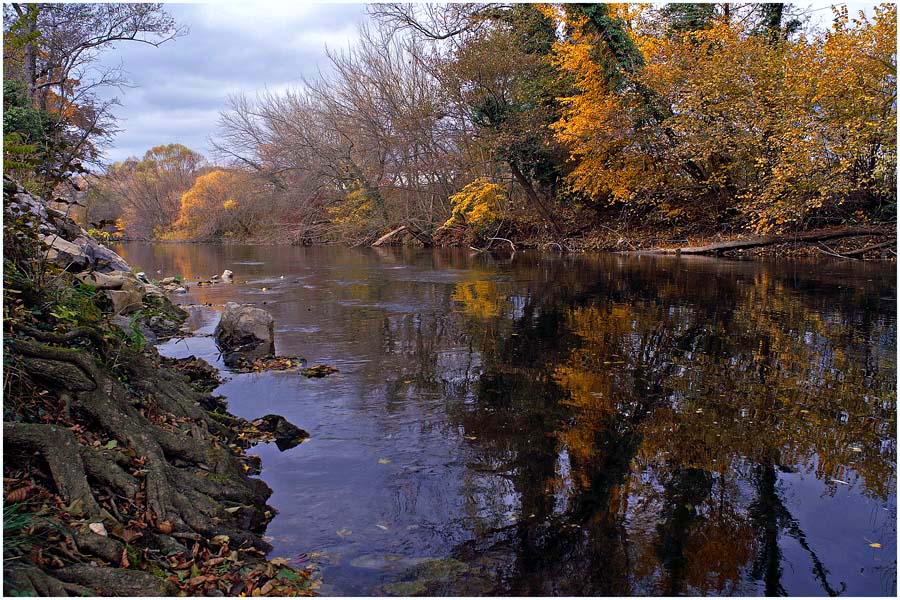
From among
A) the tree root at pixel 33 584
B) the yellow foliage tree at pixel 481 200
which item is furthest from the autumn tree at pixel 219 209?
the tree root at pixel 33 584

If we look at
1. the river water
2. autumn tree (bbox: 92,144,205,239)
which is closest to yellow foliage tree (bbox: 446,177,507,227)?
the river water

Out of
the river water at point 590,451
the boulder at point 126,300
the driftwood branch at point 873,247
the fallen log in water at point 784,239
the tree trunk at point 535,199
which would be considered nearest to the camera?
the river water at point 590,451

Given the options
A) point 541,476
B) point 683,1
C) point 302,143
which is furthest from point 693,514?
point 302,143

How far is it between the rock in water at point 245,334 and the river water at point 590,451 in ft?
0.84

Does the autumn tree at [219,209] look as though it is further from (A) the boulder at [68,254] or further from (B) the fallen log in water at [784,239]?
(A) the boulder at [68,254]

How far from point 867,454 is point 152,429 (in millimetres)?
5885

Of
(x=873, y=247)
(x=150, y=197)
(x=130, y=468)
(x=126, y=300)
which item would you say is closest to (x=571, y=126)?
(x=873, y=247)

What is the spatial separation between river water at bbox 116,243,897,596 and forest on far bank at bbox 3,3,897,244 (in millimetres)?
8114

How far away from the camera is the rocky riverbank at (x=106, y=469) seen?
314 centimetres

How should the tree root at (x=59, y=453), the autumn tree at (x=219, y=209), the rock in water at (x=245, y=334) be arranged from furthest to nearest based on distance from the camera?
1. the autumn tree at (x=219, y=209)
2. the rock in water at (x=245, y=334)
3. the tree root at (x=59, y=453)

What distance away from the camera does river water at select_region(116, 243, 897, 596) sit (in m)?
4.01

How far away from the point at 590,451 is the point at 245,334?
626cm

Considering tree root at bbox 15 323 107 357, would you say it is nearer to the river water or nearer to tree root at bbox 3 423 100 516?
tree root at bbox 3 423 100 516

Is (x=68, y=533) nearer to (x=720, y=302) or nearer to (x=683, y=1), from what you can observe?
(x=720, y=302)
